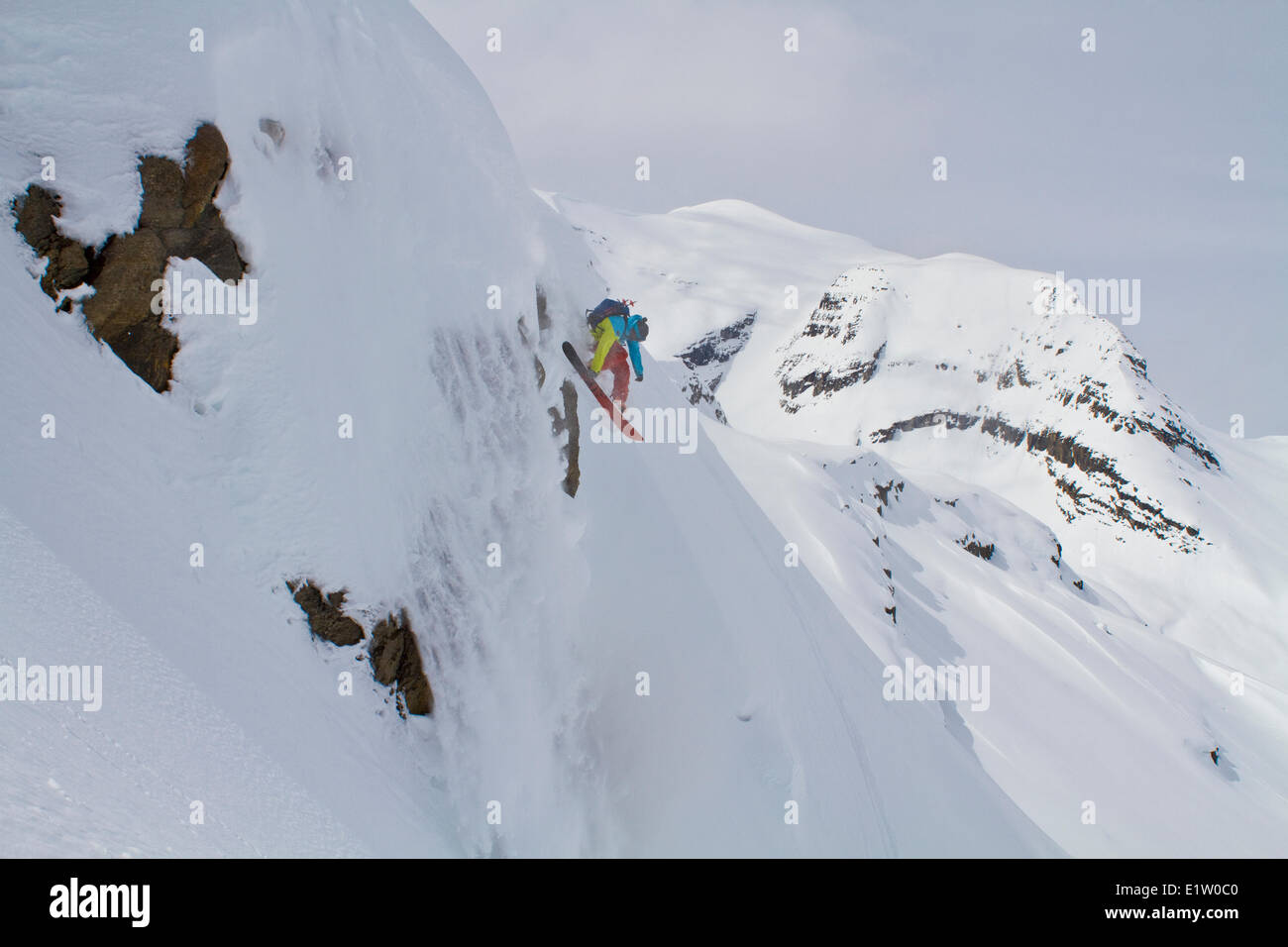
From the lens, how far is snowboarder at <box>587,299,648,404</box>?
1364cm

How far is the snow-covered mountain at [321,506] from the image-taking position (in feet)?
17.6

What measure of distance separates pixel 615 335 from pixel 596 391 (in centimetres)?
115

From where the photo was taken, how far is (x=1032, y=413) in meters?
146

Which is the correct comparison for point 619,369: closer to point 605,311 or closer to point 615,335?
point 615,335

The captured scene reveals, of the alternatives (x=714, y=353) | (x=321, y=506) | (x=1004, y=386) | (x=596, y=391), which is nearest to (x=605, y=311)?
(x=596, y=391)

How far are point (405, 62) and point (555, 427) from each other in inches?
220

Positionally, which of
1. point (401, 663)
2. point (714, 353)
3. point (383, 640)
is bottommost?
point (401, 663)

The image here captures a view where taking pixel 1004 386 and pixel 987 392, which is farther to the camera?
pixel 987 392

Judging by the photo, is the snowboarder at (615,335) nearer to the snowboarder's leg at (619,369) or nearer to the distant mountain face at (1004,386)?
the snowboarder's leg at (619,369)

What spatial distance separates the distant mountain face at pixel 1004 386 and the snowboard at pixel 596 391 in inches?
5396

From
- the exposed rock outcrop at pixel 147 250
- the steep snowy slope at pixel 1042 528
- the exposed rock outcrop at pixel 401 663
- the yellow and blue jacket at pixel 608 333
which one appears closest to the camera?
the exposed rock outcrop at pixel 147 250

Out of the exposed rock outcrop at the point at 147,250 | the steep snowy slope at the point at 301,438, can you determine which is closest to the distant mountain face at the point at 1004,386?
the steep snowy slope at the point at 301,438

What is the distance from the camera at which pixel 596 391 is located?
14.4m

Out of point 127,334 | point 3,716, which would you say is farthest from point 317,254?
point 3,716
